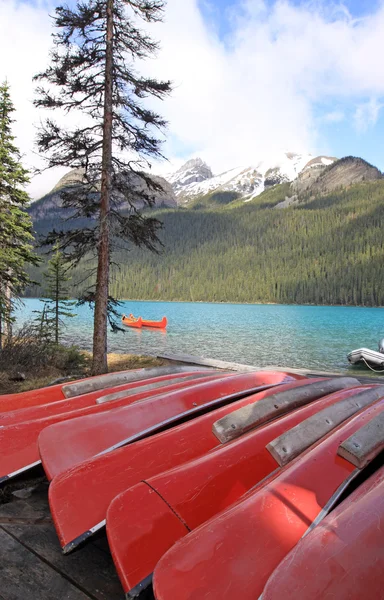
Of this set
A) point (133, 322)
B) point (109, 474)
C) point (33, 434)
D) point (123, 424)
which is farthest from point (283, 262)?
point (109, 474)

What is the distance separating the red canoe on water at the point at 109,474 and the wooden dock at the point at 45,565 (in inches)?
6.4

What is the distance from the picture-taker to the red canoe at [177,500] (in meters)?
2.16

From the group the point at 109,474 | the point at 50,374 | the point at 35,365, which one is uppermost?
the point at 109,474

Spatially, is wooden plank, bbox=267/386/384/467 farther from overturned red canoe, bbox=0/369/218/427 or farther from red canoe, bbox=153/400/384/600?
overturned red canoe, bbox=0/369/218/427

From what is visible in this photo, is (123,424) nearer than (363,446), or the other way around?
(363,446)

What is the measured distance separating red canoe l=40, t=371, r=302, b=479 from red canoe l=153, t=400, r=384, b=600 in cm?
140

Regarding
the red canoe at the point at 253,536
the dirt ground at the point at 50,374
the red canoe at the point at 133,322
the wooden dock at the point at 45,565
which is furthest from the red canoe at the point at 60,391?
the red canoe at the point at 133,322

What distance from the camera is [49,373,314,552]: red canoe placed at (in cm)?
247

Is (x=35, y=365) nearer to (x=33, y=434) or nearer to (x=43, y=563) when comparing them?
(x=33, y=434)

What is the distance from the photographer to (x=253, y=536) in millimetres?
2111

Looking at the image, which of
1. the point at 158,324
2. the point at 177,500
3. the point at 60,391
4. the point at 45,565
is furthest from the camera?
the point at 158,324

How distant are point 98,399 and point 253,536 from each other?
8.67 feet

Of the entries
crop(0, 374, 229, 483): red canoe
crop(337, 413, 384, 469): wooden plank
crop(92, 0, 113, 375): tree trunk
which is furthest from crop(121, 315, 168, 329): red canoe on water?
crop(337, 413, 384, 469): wooden plank

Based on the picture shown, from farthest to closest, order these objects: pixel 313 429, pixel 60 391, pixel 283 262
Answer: pixel 283 262, pixel 60 391, pixel 313 429
